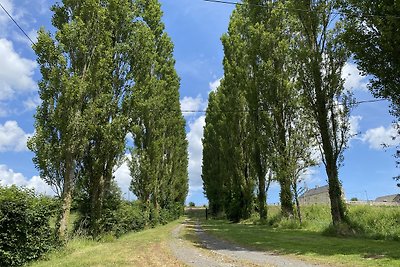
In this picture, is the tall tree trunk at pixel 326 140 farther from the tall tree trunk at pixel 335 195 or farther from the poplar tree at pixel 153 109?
the poplar tree at pixel 153 109

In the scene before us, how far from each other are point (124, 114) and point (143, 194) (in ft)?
35.9

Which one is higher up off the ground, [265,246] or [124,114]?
[124,114]

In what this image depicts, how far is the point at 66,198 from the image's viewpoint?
543 inches

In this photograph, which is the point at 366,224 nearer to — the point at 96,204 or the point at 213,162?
the point at 96,204

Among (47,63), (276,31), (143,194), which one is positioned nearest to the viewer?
(47,63)

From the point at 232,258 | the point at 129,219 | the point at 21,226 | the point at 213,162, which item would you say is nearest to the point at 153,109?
the point at 129,219

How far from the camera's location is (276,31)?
75.4ft

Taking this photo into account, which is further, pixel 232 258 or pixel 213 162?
pixel 213 162

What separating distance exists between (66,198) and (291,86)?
46.4 feet

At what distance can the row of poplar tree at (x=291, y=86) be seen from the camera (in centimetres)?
1383

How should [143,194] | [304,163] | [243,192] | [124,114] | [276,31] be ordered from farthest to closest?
[243,192] → [143,194] → [276,31] → [304,163] → [124,114]

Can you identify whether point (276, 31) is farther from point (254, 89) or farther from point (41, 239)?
point (41, 239)

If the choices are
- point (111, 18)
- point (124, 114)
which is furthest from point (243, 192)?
point (111, 18)


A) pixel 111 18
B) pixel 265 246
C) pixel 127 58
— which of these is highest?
pixel 111 18
